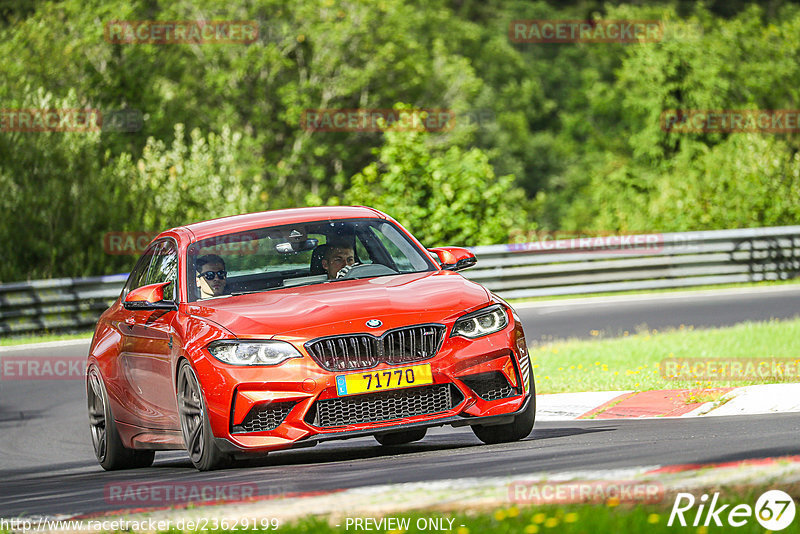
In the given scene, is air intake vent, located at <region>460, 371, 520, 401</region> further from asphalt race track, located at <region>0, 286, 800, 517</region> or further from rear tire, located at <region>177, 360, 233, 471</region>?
rear tire, located at <region>177, 360, 233, 471</region>

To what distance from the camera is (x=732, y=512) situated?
5.27 metres

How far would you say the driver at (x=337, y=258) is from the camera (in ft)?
30.0

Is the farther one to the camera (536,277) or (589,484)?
(536,277)

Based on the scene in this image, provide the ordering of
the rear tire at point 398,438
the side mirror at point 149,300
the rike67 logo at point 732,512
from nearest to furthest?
the rike67 logo at point 732,512 < the side mirror at point 149,300 < the rear tire at point 398,438

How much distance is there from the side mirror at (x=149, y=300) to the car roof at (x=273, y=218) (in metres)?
0.57

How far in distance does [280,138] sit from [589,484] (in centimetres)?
5220

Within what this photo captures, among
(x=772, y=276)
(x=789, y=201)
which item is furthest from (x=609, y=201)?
(x=772, y=276)

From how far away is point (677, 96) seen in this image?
54531 mm

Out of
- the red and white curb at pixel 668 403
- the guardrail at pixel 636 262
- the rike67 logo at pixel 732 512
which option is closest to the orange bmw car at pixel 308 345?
the red and white curb at pixel 668 403

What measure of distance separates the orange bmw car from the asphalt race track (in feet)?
0.88

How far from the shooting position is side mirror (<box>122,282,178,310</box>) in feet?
28.8

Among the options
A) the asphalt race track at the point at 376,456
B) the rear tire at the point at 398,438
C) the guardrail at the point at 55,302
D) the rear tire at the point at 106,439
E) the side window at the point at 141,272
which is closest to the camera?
the asphalt race track at the point at 376,456

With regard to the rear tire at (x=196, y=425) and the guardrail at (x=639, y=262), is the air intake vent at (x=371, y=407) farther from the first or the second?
the guardrail at (x=639, y=262)

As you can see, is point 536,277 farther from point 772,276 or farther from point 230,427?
point 230,427
